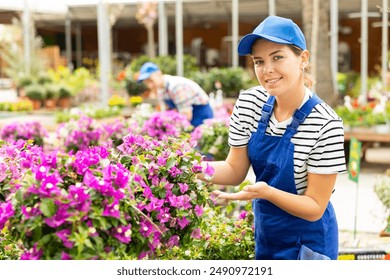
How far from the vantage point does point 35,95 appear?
14.3 metres

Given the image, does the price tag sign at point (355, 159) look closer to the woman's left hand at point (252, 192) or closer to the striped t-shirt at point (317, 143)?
the striped t-shirt at point (317, 143)

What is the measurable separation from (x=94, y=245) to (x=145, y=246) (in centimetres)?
23

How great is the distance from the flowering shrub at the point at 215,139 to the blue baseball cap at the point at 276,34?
3.15 metres

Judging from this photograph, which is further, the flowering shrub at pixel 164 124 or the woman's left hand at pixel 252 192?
the flowering shrub at pixel 164 124

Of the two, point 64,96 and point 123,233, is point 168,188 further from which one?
point 64,96

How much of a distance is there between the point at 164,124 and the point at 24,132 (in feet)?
5.55

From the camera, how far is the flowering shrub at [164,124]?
17.8 feet

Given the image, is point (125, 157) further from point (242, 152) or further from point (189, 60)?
point (189, 60)

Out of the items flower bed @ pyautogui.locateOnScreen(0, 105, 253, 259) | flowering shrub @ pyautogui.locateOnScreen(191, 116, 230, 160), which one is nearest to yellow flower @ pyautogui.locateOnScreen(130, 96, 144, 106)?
flowering shrub @ pyautogui.locateOnScreen(191, 116, 230, 160)

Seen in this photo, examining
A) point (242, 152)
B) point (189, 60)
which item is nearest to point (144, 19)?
point (189, 60)

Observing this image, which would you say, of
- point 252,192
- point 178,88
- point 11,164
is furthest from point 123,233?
point 178,88

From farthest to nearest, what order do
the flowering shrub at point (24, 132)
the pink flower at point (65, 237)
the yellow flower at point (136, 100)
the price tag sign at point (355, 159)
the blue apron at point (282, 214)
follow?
the yellow flower at point (136, 100) < the flowering shrub at point (24, 132) < the price tag sign at point (355, 159) < the blue apron at point (282, 214) < the pink flower at point (65, 237)

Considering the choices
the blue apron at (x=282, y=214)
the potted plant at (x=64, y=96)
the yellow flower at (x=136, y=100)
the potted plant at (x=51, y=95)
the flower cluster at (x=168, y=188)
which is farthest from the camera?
the potted plant at (x=64, y=96)

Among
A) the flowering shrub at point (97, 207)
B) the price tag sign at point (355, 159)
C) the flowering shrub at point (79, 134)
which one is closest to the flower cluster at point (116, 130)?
the flowering shrub at point (79, 134)
